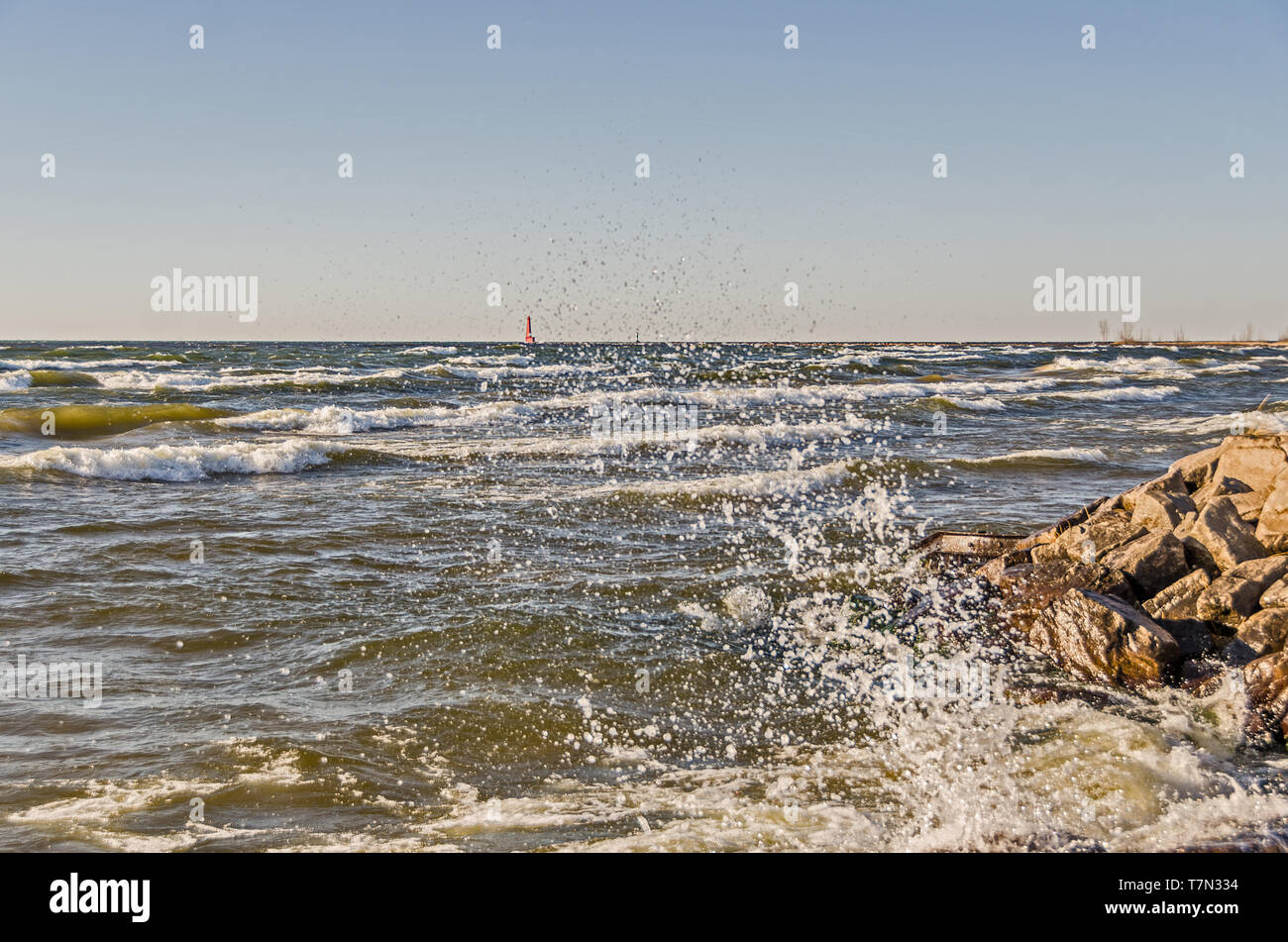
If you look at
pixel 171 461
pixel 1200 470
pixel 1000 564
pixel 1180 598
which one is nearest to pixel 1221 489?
pixel 1200 470

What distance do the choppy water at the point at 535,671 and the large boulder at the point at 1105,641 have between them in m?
0.39

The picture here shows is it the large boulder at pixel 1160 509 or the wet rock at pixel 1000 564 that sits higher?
the large boulder at pixel 1160 509

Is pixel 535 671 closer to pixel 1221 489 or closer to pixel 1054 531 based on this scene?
pixel 1054 531

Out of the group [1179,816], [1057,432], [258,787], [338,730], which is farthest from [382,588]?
[1057,432]

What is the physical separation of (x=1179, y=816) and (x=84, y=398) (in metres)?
32.4

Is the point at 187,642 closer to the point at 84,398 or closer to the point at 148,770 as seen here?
the point at 148,770

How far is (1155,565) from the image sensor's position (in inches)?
300

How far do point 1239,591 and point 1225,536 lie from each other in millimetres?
834

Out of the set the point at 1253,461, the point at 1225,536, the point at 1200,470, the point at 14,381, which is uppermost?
the point at 14,381

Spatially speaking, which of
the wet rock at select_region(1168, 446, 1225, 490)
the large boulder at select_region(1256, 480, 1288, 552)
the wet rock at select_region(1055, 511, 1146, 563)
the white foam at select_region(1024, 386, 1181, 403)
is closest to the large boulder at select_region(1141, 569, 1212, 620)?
the large boulder at select_region(1256, 480, 1288, 552)

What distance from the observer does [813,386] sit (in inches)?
1527

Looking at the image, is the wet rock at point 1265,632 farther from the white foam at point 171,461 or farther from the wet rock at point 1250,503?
the white foam at point 171,461

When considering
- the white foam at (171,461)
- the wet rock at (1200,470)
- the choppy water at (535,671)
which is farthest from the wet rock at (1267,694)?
the white foam at (171,461)

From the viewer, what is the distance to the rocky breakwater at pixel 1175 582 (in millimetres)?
6359
